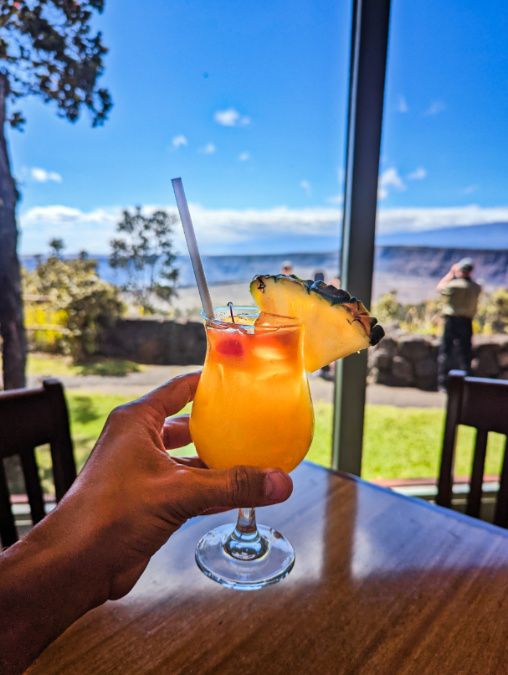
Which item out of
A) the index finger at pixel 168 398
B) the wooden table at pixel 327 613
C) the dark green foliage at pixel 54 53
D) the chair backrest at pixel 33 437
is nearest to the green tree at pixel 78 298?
the dark green foliage at pixel 54 53

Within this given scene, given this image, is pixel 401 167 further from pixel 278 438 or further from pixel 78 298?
pixel 278 438

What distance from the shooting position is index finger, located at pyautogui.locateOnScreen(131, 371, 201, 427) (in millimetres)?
846

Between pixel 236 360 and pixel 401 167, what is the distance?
2.96 meters

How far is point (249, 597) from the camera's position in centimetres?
76

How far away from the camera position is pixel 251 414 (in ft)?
2.51

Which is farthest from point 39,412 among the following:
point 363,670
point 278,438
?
point 363,670

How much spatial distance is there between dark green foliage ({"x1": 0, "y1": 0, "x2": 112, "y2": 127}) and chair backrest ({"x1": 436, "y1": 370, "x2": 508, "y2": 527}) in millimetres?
2157

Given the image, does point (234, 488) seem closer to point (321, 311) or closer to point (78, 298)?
point (321, 311)

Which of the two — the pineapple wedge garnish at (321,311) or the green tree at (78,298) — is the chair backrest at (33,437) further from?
the green tree at (78,298)

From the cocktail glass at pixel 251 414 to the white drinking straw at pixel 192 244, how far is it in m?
0.06

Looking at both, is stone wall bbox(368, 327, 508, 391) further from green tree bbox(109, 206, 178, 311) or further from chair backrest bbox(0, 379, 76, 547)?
chair backrest bbox(0, 379, 76, 547)

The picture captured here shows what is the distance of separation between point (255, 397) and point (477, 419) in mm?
769

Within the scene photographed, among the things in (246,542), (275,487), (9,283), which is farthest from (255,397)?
(9,283)

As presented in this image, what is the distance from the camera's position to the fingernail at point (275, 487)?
682 mm
